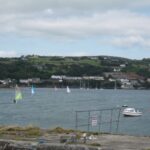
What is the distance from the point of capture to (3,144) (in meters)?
19.5

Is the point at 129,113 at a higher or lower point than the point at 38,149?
lower

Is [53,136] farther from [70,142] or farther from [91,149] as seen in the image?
[91,149]

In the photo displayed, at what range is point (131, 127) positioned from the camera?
72.5m

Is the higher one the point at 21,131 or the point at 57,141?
the point at 57,141

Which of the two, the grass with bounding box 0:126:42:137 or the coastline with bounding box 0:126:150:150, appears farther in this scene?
the grass with bounding box 0:126:42:137

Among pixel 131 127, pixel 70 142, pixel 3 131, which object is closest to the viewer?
pixel 70 142

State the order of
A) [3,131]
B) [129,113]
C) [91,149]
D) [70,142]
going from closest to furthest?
[91,149], [70,142], [3,131], [129,113]

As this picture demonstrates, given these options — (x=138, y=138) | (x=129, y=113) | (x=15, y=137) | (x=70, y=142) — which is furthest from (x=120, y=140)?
(x=129, y=113)

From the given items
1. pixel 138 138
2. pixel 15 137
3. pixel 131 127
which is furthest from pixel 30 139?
pixel 131 127

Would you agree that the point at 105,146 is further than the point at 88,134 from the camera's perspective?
No

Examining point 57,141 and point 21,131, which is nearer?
point 57,141

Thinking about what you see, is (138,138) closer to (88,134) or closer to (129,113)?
(88,134)

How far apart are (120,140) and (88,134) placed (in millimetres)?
1643

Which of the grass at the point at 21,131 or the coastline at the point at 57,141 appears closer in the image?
the coastline at the point at 57,141
